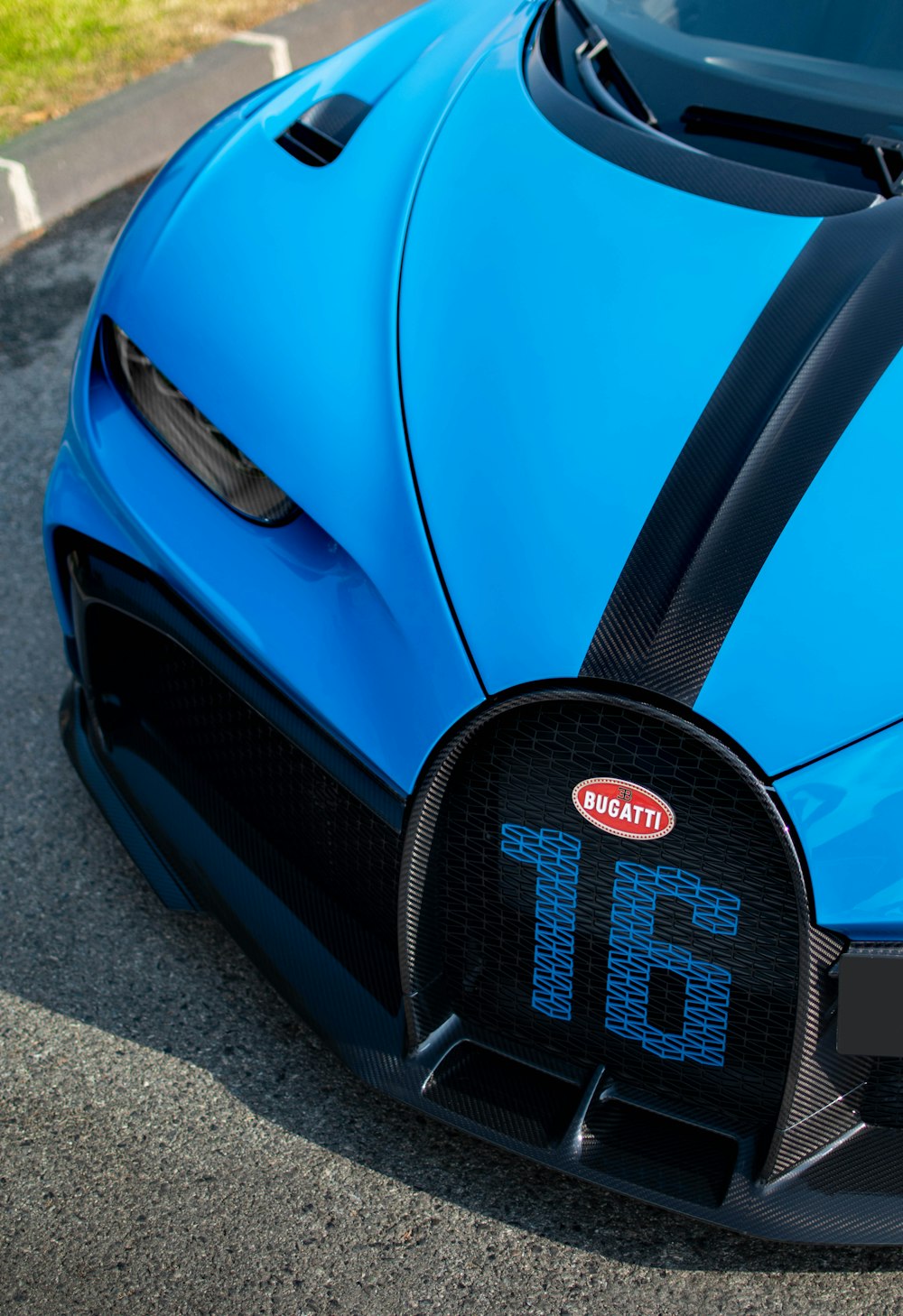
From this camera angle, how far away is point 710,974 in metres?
1.49

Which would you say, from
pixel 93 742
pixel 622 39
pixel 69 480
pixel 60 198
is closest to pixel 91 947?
pixel 93 742

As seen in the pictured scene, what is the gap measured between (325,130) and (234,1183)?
157 centimetres

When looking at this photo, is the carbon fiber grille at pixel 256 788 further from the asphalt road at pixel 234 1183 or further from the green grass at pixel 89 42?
the green grass at pixel 89 42

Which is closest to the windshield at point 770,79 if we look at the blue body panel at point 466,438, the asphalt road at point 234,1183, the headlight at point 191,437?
the blue body panel at point 466,438

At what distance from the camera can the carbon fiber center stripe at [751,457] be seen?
4.62 ft

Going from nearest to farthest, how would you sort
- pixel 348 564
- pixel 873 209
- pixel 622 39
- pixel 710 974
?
pixel 710 974, pixel 348 564, pixel 873 209, pixel 622 39

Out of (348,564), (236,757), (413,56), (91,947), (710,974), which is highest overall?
(413,56)

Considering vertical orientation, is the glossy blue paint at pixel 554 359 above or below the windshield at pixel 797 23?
below

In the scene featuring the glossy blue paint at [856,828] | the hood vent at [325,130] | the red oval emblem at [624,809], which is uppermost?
the hood vent at [325,130]

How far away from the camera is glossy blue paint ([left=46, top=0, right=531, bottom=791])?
1.55 meters

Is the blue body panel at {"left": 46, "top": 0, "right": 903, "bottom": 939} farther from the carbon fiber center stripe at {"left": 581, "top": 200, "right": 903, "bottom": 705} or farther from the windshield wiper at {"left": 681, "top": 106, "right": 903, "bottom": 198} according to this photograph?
the windshield wiper at {"left": 681, "top": 106, "right": 903, "bottom": 198}

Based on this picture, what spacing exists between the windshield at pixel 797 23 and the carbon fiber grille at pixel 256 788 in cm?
135

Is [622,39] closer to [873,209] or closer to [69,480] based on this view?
[873,209]

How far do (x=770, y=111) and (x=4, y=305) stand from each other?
2.47 meters
